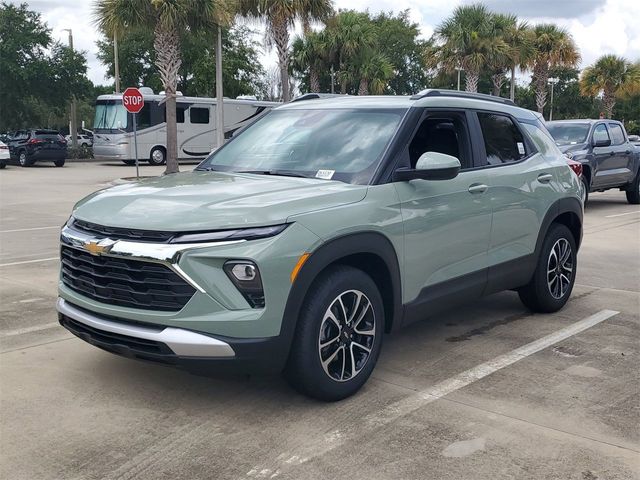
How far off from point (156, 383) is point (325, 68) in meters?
36.1

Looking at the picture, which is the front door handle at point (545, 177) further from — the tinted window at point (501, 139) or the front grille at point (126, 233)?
the front grille at point (126, 233)

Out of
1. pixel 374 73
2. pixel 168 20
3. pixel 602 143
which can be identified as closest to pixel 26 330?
pixel 602 143

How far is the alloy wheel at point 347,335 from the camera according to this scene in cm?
390

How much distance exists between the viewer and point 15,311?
6.01 m

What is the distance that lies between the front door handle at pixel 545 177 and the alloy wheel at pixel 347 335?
7.65 feet

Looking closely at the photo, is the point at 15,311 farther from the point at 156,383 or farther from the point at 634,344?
the point at 634,344

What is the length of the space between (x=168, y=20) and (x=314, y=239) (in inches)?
772

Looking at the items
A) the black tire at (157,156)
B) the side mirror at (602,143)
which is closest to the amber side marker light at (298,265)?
the side mirror at (602,143)

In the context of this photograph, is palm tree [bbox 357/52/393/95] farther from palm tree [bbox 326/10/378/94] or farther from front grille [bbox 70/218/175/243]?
front grille [bbox 70/218/175/243]

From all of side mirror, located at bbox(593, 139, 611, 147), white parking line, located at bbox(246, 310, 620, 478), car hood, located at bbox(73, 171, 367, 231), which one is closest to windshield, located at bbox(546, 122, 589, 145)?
side mirror, located at bbox(593, 139, 611, 147)

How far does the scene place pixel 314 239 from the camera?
369cm

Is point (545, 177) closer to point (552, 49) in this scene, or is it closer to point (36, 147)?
point (36, 147)

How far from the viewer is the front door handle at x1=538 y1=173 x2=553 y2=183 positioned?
5.68 m

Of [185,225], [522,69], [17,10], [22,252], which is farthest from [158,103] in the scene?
[185,225]
